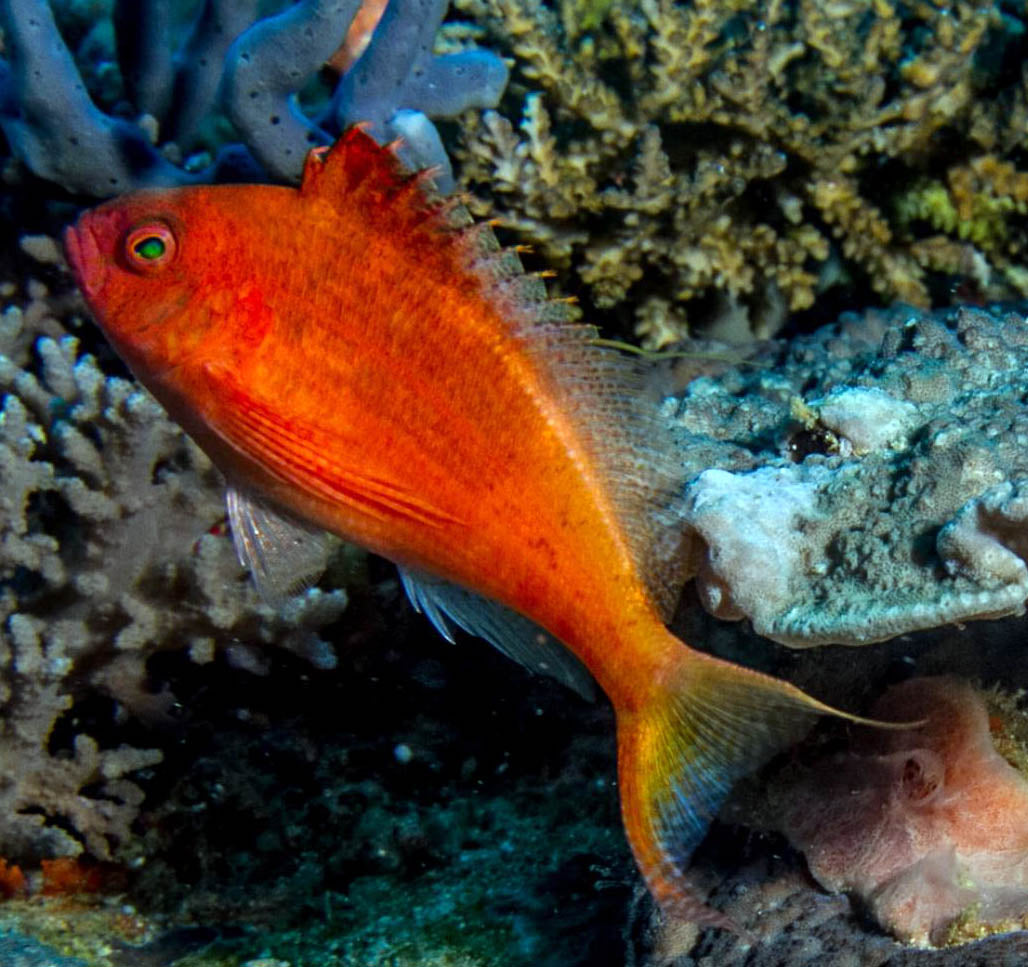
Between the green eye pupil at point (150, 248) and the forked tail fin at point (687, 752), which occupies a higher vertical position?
the green eye pupil at point (150, 248)

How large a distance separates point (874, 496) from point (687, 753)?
847mm

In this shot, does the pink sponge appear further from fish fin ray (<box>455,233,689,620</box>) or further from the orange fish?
fish fin ray (<box>455,233,689,620</box>)

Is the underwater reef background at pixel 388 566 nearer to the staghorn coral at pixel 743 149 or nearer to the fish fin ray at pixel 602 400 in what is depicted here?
the staghorn coral at pixel 743 149

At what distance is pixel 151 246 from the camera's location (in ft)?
6.72

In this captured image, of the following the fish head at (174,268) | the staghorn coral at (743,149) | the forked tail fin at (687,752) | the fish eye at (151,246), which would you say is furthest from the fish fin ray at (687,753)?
the staghorn coral at (743,149)

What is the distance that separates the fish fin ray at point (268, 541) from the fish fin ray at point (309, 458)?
27cm

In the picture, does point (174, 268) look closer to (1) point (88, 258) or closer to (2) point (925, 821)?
(1) point (88, 258)

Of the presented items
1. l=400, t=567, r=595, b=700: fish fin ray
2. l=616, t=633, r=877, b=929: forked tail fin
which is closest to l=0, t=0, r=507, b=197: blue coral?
l=400, t=567, r=595, b=700: fish fin ray

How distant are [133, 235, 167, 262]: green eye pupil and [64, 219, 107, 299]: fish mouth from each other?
0.11 metres

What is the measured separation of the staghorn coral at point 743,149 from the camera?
12.3 feet

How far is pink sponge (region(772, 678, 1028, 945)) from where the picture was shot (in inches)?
89.3

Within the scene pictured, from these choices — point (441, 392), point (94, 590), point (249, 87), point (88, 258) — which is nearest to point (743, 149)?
point (249, 87)

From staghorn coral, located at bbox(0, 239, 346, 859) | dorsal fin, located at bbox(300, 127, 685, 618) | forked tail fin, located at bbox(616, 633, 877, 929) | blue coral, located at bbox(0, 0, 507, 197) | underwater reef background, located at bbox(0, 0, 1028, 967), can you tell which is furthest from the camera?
blue coral, located at bbox(0, 0, 507, 197)

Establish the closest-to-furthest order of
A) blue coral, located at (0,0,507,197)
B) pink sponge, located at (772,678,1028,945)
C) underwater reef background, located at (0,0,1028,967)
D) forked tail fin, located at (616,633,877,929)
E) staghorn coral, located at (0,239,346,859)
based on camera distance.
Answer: forked tail fin, located at (616,633,877,929), pink sponge, located at (772,678,1028,945), underwater reef background, located at (0,0,1028,967), staghorn coral, located at (0,239,346,859), blue coral, located at (0,0,507,197)
